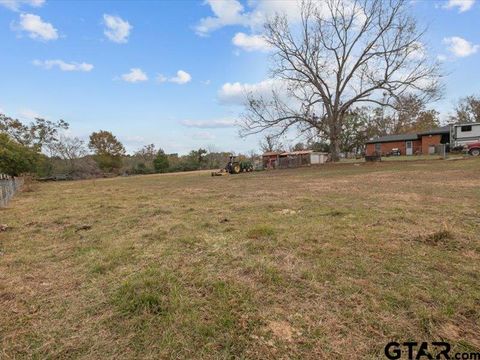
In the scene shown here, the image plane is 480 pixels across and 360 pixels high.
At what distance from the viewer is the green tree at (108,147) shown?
1874 inches

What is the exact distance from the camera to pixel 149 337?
216 centimetres

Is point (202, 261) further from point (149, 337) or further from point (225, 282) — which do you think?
point (149, 337)

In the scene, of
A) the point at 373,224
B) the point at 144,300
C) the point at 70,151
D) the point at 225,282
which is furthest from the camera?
the point at 70,151

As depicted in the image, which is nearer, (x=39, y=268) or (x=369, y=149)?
(x=39, y=268)

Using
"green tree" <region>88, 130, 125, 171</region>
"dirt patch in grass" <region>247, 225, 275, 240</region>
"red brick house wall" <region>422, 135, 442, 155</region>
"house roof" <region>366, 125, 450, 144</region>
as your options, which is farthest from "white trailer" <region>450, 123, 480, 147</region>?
"green tree" <region>88, 130, 125, 171</region>

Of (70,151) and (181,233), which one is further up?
(70,151)

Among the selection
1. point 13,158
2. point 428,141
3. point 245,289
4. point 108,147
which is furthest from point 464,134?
point 108,147

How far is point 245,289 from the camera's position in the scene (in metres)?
2.80

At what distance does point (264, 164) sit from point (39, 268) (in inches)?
1252

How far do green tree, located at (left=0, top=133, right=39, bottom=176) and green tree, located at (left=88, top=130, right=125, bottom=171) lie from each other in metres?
22.3

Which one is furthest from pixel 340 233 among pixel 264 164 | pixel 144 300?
pixel 264 164

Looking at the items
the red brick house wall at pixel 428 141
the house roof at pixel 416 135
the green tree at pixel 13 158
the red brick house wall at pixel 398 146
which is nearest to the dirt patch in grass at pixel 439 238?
the green tree at pixel 13 158

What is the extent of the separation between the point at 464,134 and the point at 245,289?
32800 mm

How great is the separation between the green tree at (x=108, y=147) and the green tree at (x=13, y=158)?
22.3m
